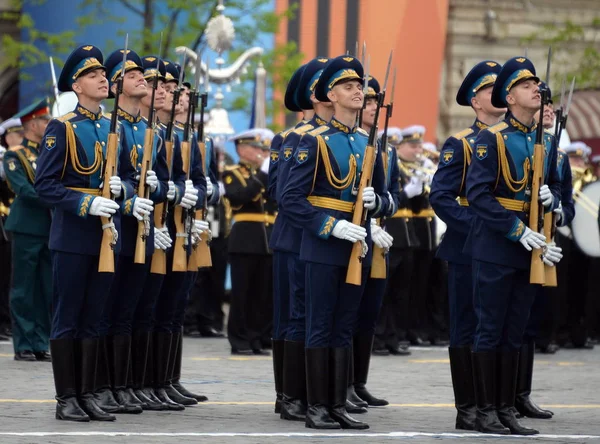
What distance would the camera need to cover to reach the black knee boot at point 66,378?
9422mm

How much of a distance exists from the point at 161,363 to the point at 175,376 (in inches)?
13.3

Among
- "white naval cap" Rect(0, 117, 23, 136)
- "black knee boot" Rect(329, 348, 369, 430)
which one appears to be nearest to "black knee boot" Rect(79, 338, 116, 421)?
"black knee boot" Rect(329, 348, 369, 430)

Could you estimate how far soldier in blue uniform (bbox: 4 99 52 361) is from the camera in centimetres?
1341

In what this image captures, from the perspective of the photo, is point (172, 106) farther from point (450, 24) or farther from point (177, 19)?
point (450, 24)

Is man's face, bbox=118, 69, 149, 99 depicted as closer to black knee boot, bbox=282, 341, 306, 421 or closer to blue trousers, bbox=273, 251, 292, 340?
blue trousers, bbox=273, 251, 292, 340

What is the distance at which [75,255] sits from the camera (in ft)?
30.9

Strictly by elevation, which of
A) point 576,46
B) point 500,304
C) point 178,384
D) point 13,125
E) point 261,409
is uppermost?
Answer: point 576,46

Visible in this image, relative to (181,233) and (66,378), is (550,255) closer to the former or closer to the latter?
(181,233)

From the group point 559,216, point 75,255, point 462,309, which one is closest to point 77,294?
point 75,255

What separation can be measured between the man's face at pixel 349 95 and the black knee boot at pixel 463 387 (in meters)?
1.51

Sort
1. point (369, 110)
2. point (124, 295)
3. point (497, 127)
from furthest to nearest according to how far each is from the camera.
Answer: point (369, 110)
point (124, 295)
point (497, 127)

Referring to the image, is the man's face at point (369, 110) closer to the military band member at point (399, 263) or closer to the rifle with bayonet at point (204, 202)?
the rifle with bayonet at point (204, 202)

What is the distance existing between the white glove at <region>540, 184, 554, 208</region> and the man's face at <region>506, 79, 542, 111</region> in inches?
18.2

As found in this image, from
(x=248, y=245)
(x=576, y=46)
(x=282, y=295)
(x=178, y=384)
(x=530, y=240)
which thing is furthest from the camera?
(x=576, y=46)
